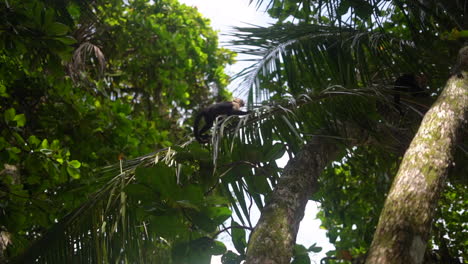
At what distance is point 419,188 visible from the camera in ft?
5.31

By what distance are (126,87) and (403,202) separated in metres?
5.44

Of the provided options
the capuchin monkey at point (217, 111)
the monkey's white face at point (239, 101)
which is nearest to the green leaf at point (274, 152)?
the capuchin monkey at point (217, 111)

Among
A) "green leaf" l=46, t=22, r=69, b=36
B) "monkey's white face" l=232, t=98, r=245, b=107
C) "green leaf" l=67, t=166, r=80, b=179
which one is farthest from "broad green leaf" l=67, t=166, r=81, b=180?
"monkey's white face" l=232, t=98, r=245, b=107

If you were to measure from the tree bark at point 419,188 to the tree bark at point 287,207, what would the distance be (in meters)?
0.48

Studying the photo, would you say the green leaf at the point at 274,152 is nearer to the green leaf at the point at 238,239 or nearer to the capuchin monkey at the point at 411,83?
the green leaf at the point at 238,239

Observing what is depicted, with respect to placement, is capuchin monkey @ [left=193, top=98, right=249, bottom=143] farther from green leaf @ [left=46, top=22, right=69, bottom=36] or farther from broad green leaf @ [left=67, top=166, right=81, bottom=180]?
green leaf @ [left=46, top=22, right=69, bottom=36]

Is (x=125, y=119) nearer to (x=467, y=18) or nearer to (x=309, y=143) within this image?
(x=309, y=143)

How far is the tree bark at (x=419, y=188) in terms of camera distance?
1.39 metres

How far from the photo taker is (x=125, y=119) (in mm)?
4711

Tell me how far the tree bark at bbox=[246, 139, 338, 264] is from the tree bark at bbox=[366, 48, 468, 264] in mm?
483

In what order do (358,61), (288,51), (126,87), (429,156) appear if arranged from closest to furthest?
(429,156) < (358,61) < (288,51) < (126,87)

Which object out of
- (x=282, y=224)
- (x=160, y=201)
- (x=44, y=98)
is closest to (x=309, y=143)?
(x=282, y=224)

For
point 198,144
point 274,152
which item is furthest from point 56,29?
point 274,152

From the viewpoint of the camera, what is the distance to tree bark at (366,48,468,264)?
1.39 m
